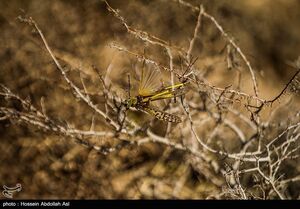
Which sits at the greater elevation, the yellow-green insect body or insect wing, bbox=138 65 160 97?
insect wing, bbox=138 65 160 97

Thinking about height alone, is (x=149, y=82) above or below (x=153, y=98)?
above

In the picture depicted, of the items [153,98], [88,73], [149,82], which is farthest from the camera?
[88,73]

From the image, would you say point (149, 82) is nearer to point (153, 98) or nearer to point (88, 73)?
point (153, 98)

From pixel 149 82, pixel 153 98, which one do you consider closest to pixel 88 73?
pixel 149 82

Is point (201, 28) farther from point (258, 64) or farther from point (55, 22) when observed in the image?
point (55, 22)

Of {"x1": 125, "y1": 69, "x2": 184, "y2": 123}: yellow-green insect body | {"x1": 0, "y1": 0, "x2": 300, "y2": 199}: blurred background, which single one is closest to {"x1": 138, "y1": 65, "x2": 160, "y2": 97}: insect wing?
{"x1": 125, "y1": 69, "x2": 184, "y2": 123}: yellow-green insect body

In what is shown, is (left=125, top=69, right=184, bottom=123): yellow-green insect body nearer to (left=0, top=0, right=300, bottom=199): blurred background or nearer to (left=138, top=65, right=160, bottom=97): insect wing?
(left=138, top=65, right=160, bottom=97): insect wing

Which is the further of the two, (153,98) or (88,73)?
(88,73)

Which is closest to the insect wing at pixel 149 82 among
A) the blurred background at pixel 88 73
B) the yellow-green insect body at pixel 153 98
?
the yellow-green insect body at pixel 153 98

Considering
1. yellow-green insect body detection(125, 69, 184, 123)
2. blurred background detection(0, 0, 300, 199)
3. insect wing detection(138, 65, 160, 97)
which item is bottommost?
yellow-green insect body detection(125, 69, 184, 123)
